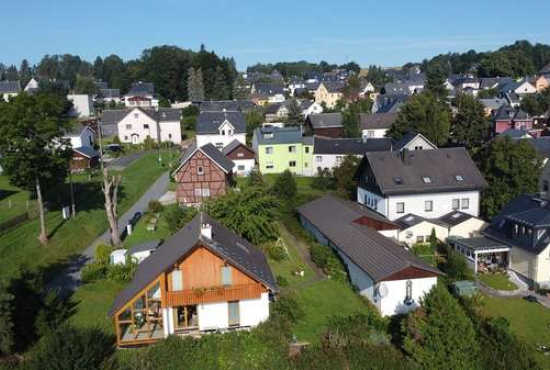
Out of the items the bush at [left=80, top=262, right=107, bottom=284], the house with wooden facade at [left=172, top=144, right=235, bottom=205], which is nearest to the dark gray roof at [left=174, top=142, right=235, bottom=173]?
the house with wooden facade at [left=172, top=144, right=235, bottom=205]

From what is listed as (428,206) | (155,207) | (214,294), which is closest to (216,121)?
(155,207)

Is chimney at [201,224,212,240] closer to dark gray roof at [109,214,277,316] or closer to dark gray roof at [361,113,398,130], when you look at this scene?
dark gray roof at [109,214,277,316]

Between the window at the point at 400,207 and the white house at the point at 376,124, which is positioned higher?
the white house at the point at 376,124

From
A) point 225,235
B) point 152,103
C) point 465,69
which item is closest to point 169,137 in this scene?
point 152,103

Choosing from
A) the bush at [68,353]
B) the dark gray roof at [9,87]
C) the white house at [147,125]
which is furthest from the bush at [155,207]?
the dark gray roof at [9,87]

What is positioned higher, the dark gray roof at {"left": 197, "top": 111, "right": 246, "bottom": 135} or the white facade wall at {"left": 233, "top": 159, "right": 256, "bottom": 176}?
the dark gray roof at {"left": 197, "top": 111, "right": 246, "bottom": 135}

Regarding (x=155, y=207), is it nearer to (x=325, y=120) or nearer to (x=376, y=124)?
(x=325, y=120)

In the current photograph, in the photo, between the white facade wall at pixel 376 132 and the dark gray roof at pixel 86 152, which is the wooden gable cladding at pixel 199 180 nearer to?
the dark gray roof at pixel 86 152
